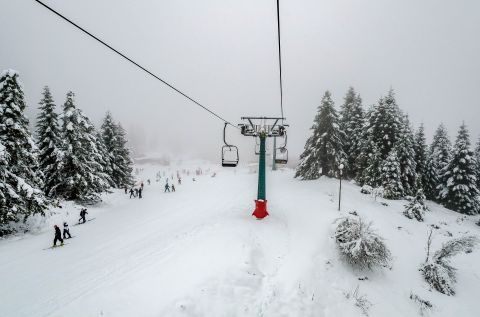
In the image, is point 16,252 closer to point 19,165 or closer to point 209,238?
point 19,165

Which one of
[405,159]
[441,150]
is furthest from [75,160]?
[441,150]

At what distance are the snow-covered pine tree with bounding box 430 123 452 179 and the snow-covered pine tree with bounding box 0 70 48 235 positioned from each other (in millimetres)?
49612

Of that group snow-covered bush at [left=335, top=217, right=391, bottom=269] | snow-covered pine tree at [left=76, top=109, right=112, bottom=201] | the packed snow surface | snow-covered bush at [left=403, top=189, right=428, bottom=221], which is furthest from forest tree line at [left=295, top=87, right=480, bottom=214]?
snow-covered pine tree at [left=76, top=109, right=112, bottom=201]

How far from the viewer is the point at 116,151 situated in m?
38.1

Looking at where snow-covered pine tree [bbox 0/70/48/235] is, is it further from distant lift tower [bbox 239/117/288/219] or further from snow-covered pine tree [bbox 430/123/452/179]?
snow-covered pine tree [bbox 430/123/452/179]

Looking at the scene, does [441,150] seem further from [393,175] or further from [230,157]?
[230,157]

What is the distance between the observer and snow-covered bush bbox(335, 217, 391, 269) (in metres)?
12.9

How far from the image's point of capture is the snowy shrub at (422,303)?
1143 centimetres

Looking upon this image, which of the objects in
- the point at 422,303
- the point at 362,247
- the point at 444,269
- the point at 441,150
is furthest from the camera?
the point at 441,150

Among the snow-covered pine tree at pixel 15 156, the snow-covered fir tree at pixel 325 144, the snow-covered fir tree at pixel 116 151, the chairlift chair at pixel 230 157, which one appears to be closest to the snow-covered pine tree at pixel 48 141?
the snow-covered pine tree at pixel 15 156

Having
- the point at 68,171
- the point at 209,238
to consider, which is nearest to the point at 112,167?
the point at 68,171

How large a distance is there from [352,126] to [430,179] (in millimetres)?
15713

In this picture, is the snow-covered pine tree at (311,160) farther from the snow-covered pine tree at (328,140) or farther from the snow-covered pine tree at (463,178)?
the snow-covered pine tree at (463,178)

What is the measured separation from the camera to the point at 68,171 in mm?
25766
